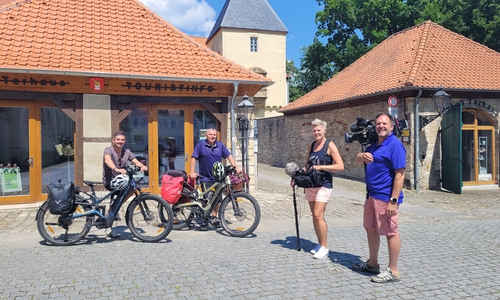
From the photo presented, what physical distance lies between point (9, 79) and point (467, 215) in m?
10.1

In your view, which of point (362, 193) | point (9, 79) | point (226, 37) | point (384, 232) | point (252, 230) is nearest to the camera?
point (384, 232)

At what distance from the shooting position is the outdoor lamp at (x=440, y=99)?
12188 millimetres

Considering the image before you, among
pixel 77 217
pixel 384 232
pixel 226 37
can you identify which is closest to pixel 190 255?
pixel 77 217

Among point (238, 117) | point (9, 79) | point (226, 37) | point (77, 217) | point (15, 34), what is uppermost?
point (226, 37)

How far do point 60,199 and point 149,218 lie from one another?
4.09ft

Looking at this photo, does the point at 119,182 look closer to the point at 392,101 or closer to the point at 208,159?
the point at 208,159

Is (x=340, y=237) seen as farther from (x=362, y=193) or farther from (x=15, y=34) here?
(x=15, y=34)

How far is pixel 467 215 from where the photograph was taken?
8.99 m

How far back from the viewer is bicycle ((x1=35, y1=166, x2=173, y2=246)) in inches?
232

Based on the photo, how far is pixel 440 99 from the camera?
12.3 meters

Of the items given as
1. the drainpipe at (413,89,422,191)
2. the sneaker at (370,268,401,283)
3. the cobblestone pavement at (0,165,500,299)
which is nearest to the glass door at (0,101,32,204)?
the cobblestone pavement at (0,165,500,299)

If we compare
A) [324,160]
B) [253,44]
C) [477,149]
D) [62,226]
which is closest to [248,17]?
[253,44]

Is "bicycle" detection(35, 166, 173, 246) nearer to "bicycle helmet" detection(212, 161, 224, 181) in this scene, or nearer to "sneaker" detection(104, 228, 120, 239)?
"sneaker" detection(104, 228, 120, 239)

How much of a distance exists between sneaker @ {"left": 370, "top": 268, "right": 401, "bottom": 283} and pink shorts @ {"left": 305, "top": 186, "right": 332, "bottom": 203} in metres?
1.13
